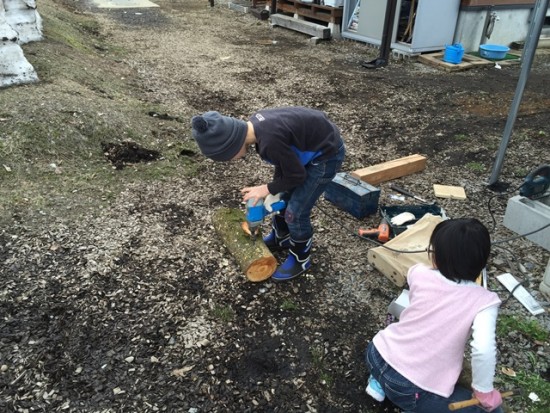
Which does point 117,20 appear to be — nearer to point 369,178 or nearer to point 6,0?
point 6,0

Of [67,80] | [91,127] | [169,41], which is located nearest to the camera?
[91,127]

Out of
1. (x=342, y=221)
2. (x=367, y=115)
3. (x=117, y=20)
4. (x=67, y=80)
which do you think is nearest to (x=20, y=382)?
(x=342, y=221)

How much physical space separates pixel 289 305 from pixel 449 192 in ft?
7.60

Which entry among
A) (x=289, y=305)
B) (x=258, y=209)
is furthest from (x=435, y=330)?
(x=258, y=209)

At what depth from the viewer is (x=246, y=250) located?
10.9 feet

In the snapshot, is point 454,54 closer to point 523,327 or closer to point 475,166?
point 475,166

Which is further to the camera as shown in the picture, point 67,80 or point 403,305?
point 67,80

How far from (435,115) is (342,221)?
10.8 feet

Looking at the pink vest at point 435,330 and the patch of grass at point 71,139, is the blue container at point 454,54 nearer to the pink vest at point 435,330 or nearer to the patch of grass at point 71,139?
the patch of grass at point 71,139

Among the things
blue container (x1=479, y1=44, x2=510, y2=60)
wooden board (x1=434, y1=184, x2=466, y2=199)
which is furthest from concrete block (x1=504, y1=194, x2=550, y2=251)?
blue container (x1=479, y1=44, x2=510, y2=60)

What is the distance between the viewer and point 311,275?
136 inches

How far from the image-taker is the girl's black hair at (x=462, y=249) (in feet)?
6.26

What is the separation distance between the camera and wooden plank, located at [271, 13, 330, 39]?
10673mm

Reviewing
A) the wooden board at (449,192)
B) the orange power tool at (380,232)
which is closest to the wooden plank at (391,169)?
the wooden board at (449,192)
